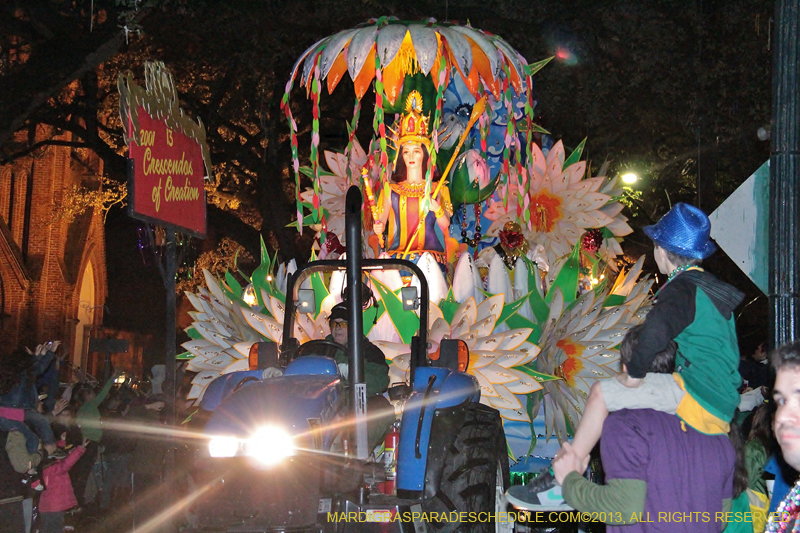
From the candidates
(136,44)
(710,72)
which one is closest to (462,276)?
(710,72)

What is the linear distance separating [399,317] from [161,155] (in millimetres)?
2860

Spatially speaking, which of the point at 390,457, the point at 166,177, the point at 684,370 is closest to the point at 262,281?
the point at 166,177

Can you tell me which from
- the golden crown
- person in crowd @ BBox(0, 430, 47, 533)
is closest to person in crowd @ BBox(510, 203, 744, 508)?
person in crowd @ BBox(0, 430, 47, 533)

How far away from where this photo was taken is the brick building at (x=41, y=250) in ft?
92.0

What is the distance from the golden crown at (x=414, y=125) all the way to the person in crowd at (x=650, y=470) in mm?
6700

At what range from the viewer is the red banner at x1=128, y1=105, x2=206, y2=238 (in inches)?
305

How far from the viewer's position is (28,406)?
29.0ft

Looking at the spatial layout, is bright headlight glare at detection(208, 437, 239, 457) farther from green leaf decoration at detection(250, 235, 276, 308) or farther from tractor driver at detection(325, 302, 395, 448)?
green leaf decoration at detection(250, 235, 276, 308)

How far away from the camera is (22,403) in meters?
8.66

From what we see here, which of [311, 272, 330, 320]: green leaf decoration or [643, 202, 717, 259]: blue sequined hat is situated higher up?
[311, 272, 330, 320]: green leaf decoration

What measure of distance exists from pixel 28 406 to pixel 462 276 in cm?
456

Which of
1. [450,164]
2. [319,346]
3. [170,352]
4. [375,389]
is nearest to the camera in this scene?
[375,389]

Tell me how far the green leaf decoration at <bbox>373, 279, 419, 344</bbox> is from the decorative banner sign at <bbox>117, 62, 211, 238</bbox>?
2228 mm

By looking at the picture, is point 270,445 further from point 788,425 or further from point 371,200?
point 371,200
